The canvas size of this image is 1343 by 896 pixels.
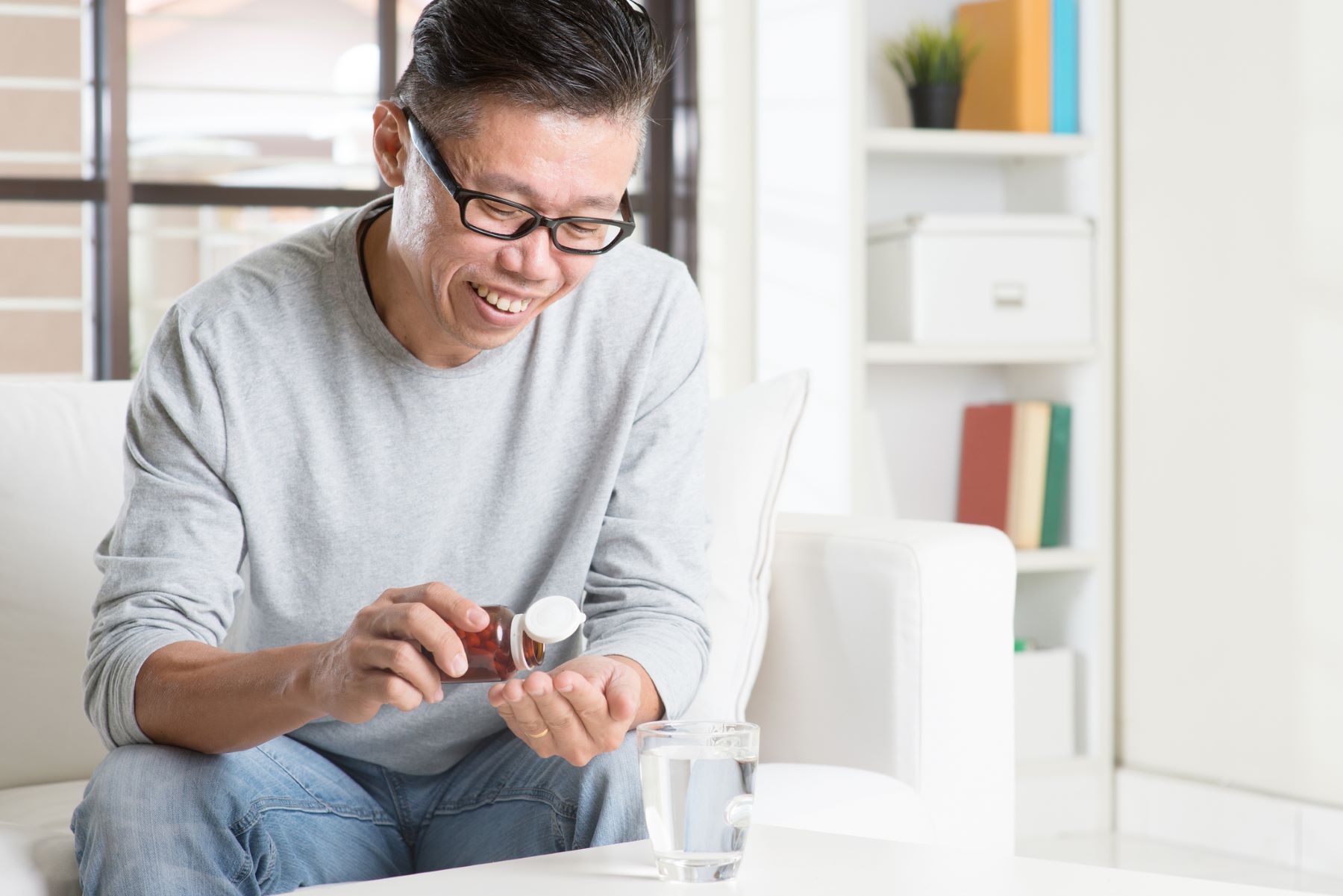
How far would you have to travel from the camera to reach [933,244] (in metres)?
2.65

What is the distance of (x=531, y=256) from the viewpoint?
45.6 inches

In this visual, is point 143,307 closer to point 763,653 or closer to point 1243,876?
point 763,653

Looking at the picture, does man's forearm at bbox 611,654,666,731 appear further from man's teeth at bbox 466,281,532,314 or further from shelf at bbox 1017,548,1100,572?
shelf at bbox 1017,548,1100,572

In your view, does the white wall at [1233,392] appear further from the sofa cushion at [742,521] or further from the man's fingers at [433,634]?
the man's fingers at [433,634]

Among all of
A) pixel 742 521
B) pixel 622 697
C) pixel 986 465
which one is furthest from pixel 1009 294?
pixel 622 697

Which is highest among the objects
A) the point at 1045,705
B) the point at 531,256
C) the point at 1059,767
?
the point at 531,256

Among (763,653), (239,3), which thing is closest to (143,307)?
(239,3)

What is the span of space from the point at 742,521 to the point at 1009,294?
1.27 meters

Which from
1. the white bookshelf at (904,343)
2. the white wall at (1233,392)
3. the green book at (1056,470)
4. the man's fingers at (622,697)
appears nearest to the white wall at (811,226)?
the white bookshelf at (904,343)

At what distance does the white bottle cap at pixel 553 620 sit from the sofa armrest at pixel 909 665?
2.22ft

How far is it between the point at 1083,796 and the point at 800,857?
1.93 m

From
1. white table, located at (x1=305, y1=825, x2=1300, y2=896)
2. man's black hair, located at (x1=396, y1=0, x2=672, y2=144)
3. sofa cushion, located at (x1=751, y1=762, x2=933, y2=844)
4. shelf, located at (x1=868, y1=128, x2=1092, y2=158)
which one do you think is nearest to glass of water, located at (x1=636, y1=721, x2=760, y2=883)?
white table, located at (x1=305, y1=825, x2=1300, y2=896)

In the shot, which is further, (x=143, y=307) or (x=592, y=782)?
(x=143, y=307)

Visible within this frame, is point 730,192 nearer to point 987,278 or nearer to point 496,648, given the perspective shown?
point 987,278
